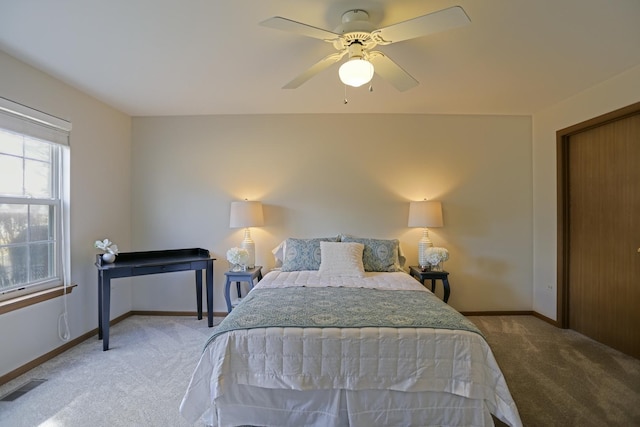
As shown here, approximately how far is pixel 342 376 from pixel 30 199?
116 inches

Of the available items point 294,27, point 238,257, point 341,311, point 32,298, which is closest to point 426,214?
point 341,311

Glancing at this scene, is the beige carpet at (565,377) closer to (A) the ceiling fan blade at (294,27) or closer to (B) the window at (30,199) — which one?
(A) the ceiling fan blade at (294,27)

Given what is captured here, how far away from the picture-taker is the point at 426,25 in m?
1.54

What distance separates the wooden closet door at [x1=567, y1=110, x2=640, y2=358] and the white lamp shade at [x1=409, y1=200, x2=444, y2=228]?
4.66 ft

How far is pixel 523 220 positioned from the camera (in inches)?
146

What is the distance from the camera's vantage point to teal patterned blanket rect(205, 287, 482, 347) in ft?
5.88

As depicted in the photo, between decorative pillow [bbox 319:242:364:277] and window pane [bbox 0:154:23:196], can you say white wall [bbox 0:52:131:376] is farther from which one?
decorative pillow [bbox 319:242:364:277]

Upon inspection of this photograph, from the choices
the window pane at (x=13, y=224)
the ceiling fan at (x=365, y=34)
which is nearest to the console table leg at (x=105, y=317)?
the window pane at (x=13, y=224)

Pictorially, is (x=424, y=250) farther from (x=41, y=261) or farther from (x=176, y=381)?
(x=41, y=261)

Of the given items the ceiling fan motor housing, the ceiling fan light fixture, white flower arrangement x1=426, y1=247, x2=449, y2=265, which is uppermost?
the ceiling fan motor housing

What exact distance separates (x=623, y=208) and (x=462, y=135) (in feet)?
5.50

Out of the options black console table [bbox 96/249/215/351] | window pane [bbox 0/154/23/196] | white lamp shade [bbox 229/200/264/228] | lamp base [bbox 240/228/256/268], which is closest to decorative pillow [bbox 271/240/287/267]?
lamp base [bbox 240/228/256/268]

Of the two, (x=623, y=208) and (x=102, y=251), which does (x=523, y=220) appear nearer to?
(x=623, y=208)

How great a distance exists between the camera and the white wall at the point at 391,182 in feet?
12.1
